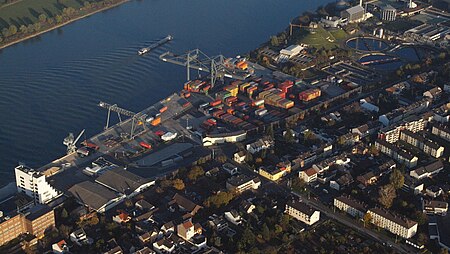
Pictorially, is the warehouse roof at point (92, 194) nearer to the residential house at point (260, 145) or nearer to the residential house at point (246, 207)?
the residential house at point (246, 207)

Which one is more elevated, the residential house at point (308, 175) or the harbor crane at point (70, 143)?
the harbor crane at point (70, 143)

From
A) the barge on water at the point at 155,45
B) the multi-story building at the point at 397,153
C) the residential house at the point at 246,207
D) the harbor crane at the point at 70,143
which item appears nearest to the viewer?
the residential house at the point at 246,207

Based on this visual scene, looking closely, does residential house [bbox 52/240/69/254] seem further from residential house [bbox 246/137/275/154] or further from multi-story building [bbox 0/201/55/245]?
residential house [bbox 246/137/275/154]

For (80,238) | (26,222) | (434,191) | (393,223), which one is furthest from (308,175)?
(26,222)

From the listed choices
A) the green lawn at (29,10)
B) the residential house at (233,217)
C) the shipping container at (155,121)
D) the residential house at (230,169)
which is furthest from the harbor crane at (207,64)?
the residential house at (233,217)

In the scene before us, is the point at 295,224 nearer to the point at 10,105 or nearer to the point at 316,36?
the point at 10,105

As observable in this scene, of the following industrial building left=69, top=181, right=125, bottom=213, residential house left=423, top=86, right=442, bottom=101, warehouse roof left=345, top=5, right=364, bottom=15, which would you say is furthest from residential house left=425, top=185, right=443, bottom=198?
warehouse roof left=345, top=5, right=364, bottom=15

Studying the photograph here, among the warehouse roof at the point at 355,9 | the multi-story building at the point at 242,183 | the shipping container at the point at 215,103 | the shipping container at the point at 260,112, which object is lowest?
the warehouse roof at the point at 355,9
